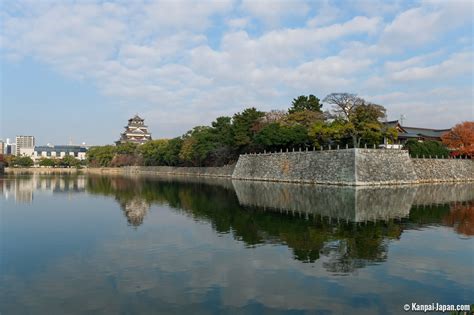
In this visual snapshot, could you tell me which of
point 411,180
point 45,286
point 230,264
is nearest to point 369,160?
point 411,180

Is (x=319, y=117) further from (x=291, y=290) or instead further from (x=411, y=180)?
(x=291, y=290)

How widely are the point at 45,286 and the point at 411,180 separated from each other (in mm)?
33324

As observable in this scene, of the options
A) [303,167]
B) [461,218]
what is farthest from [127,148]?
[461,218]

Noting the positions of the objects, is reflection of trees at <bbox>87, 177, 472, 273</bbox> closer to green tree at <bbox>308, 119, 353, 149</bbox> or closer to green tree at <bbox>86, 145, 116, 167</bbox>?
green tree at <bbox>308, 119, 353, 149</bbox>

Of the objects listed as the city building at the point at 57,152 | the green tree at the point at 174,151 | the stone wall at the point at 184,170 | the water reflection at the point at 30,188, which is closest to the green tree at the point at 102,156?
the stone wall at the point at 184,170

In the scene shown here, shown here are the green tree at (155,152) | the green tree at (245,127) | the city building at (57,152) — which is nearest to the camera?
the green tree at (245,127)

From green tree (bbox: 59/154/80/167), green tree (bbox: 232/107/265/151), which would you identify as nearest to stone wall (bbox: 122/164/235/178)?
green tree (bbox: 232/107/265/151)

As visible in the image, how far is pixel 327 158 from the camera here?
3384 centimetres

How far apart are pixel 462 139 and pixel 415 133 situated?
253 inches

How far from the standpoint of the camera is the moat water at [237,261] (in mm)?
6887

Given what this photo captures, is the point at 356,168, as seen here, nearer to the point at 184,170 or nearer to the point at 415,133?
the point at 415,133

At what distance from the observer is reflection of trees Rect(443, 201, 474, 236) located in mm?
13852

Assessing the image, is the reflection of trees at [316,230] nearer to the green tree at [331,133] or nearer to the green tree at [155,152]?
the green tree at [331,133]

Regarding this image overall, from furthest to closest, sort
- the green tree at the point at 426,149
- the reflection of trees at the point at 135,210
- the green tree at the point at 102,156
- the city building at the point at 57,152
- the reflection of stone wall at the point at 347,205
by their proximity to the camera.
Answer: the city building at the point at 57,152, the green tree at the point at 102,156, the green tree at the point at 426,149, the reflection of stone wall at the point at 347,205, the reflection of trees at the point at 135,210
